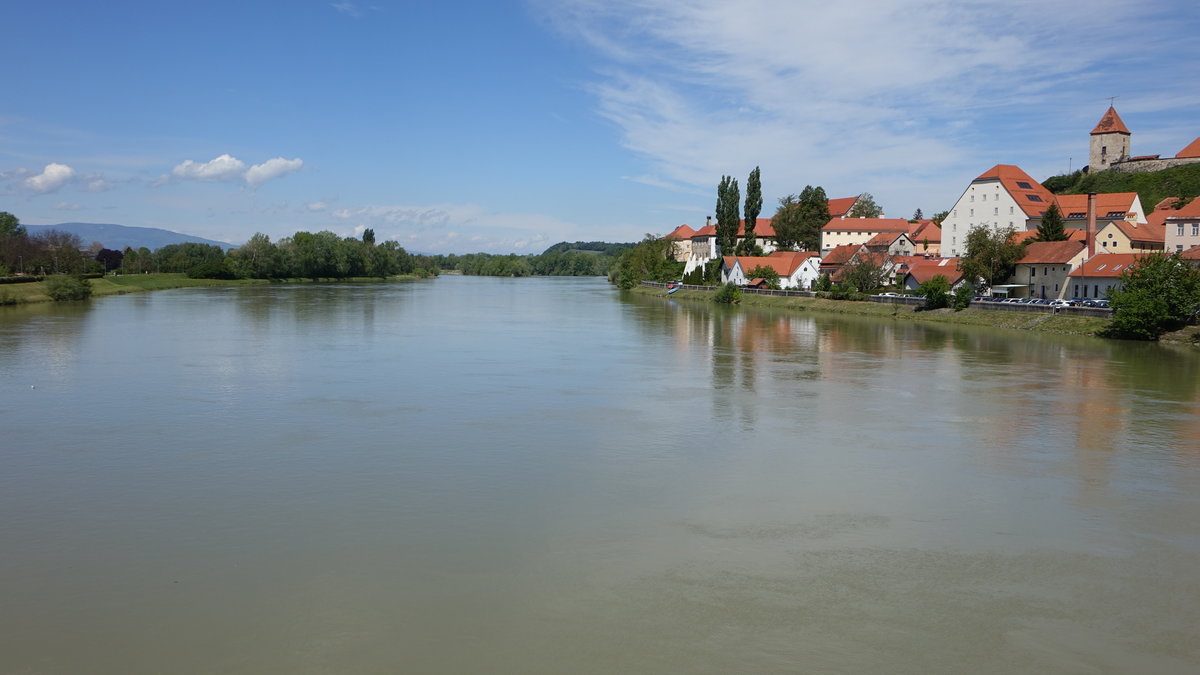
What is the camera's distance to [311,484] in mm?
9945

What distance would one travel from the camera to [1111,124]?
73750 millimetres

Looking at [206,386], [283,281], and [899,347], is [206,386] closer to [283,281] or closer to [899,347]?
[899,347]

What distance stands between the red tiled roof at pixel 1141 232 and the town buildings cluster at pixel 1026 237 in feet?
0.24

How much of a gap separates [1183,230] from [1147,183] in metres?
30.3

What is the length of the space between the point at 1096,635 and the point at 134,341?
2655 cm

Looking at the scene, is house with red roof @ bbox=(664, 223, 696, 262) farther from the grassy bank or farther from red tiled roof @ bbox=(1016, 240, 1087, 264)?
red tiled roof @ bbox=(1016, 240, 1087, 264)

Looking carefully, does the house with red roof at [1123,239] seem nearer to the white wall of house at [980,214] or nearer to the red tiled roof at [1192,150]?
the white wall of house at [980,214]

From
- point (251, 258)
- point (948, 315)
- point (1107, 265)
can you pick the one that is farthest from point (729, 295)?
point (251, 258)

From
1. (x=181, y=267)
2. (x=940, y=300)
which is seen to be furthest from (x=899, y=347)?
(x=181, y=267)

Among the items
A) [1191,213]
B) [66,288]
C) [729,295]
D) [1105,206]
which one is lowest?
[729,295]

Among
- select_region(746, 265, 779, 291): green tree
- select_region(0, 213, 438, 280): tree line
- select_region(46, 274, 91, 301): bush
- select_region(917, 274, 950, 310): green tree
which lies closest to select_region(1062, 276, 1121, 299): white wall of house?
select_region(917, 274, 950, 310): green tree

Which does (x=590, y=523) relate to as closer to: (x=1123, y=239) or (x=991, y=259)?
(x=991, y=259)

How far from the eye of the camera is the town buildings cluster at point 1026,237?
38.0 metres

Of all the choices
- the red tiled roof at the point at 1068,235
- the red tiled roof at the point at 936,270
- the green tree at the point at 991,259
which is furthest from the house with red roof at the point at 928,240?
the green tree at the point at 991,259
